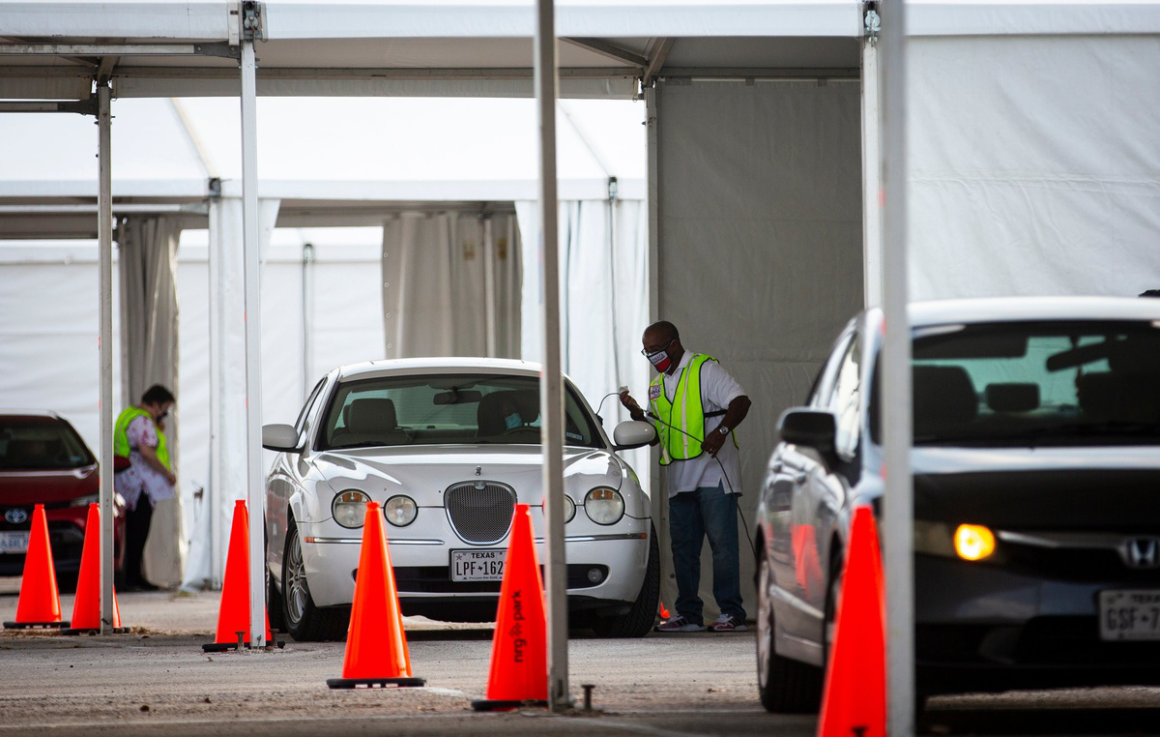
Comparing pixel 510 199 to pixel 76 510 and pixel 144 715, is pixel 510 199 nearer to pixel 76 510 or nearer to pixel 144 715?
pixel 76 510

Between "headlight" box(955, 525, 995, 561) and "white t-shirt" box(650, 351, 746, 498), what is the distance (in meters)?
6.26

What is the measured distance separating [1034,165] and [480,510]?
3708 millimetres

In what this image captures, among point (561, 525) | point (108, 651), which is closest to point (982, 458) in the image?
point (561, 525)

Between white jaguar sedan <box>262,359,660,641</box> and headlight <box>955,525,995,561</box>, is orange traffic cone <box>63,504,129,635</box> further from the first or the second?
headlight <box>955,525,995,561</box>

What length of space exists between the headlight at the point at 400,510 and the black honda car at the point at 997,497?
11.3 ft

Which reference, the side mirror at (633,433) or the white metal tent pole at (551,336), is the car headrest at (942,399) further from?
the side mirror at (633,433)

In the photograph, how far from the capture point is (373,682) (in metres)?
7.46

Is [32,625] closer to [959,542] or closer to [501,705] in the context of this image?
[501,705]

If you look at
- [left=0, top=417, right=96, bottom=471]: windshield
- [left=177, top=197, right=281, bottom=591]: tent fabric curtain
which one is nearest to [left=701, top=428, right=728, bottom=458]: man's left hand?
[left=177, top=197, right=281, bottom=591]: tent fabric curtain

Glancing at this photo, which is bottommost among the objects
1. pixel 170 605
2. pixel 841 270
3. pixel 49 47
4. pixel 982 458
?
pixel 170 605

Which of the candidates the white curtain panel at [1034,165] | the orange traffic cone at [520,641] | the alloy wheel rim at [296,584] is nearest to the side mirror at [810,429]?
the orange traffic cone at [520,641]

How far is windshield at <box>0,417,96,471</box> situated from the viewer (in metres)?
18.1

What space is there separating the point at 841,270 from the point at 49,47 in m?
5.38

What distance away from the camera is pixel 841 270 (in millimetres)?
12742
